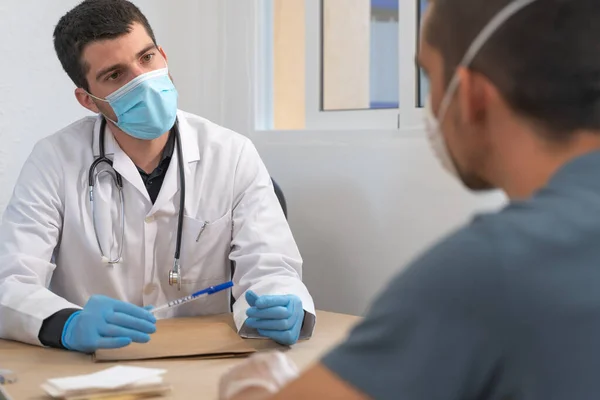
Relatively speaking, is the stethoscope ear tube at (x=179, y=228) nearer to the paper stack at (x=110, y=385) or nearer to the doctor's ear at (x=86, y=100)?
the doctor's ear at (x=86, y=100)

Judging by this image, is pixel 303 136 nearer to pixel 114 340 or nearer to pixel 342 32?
pixel 342 32

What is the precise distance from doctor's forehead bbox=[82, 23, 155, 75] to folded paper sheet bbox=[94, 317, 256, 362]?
2.20 feet

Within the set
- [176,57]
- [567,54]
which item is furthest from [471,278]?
[176,57]

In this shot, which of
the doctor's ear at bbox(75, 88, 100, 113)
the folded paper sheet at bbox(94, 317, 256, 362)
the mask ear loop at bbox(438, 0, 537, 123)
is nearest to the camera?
the mask ear loop at bbox(438, 0, 537, 123)

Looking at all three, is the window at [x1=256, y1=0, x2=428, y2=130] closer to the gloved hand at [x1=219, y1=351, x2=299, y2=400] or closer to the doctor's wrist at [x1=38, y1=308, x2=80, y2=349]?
the doctor's wrist at [x1=38, y1=308, x2=80, y2=349]

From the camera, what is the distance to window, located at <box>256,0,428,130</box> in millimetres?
2189

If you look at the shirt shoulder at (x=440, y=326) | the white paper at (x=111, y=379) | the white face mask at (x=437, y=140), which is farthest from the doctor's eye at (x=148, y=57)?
the shirt shoulder at (x=440, y=326)

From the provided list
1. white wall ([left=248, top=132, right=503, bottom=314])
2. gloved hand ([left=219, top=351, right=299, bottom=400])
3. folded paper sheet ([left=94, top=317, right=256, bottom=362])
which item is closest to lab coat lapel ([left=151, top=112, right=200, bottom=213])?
folded paper sheet ([left=94, top=317, right=256, bottom=362])

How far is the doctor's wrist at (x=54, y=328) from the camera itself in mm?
1518

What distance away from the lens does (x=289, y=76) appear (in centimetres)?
269

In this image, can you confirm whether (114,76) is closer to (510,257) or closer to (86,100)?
(86,100)

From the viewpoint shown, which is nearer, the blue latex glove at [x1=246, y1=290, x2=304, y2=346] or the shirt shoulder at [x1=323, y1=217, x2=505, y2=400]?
the shirt shoulder at [x1=323, y1=217, x2=505, y2=400]

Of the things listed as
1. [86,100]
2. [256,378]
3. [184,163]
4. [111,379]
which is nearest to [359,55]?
[184,163]

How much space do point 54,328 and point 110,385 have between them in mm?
407
